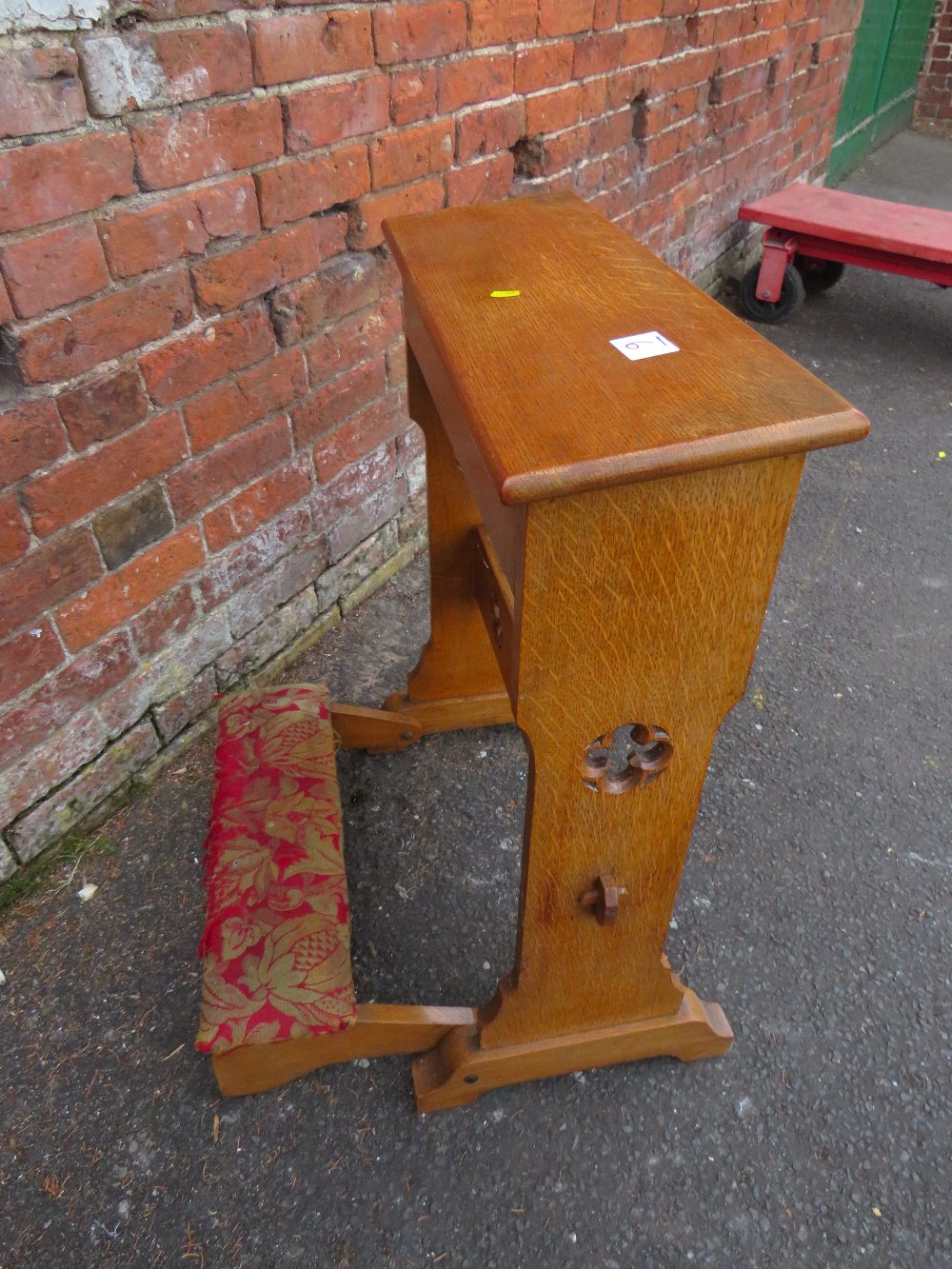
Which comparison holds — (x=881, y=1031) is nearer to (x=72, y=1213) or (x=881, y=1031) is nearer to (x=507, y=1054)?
(x=507, y=1054)

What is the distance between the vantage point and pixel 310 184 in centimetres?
181

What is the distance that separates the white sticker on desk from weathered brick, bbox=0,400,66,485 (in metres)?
0.94

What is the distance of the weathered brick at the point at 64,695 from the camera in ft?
5.28

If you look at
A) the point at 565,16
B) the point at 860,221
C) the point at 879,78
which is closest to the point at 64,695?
the point at 565,16

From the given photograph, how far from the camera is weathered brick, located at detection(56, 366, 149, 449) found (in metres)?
1.51

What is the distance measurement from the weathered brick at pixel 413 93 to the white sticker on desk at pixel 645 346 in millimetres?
1196

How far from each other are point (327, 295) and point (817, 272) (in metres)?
3.34

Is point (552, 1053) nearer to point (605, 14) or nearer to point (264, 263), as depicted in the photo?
point (264, 263)

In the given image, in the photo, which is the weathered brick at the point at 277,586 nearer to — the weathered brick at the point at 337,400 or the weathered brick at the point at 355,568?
the weathered brick at the point at 355,568

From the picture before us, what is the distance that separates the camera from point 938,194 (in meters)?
5.93

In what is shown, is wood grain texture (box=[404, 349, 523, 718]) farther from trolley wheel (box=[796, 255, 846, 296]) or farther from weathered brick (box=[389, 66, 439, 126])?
trolley wheel (box=[796, 255, 846, 296])

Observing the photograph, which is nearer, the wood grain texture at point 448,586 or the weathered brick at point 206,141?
the weathered brick at point 206,141

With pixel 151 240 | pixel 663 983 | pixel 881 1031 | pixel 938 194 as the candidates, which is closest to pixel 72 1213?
pixel 663 983

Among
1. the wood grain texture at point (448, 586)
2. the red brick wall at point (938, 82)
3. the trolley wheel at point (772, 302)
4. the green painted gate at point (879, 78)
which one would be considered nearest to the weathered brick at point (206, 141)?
the wood grain texture at point (448, 586)
